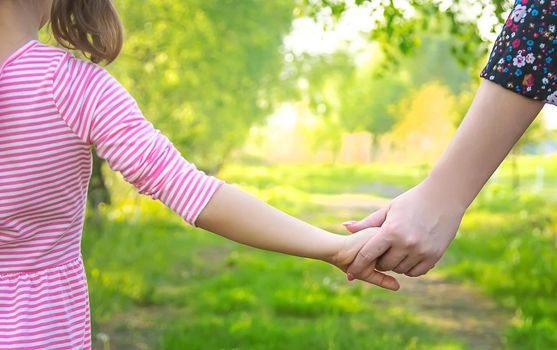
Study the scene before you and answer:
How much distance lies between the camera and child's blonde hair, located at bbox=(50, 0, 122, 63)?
69.4 inches

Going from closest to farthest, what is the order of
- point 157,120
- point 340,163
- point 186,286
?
point 186,286 → point 157,120 → point 340,163

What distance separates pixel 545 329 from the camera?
15.4 feet

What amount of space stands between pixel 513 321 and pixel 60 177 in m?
4.35

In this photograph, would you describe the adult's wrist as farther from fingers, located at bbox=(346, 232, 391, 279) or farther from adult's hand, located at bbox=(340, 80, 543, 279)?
fingers, located at bbox=(346, 232, 391, 279)

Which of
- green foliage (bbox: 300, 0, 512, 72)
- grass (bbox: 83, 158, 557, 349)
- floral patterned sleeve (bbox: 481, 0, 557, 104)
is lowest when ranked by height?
grass (bbox: 83, 158, 557, 349)

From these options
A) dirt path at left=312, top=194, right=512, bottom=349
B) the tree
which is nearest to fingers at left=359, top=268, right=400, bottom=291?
dirt path at left=312, top=194, right=512, bottom=349

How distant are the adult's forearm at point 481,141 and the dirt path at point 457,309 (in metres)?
3.16

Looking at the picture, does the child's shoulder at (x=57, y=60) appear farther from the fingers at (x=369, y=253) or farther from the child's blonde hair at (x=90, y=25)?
the fingers at (x=369, y=253)

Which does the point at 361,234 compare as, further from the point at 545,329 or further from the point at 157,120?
the point at 157,120

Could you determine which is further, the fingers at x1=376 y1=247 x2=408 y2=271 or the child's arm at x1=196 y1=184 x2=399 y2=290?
the fingers at x1=376 y1=247 x2=408 y2=271

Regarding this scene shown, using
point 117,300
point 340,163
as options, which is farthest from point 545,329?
point 340,163

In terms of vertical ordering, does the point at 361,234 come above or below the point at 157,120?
above

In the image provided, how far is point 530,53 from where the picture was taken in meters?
1.74

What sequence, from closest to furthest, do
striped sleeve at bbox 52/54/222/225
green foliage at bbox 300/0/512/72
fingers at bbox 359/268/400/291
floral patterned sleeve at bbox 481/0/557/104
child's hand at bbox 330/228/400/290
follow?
striped sleeve at bbox 52/54/222/225, floral patterned sleeve at bbox 481/0/557/104, child's hand at bbox 330/228/400/290, fingers at bbox 359/268/400/291, green foliage at bbox 300/0/512/72
